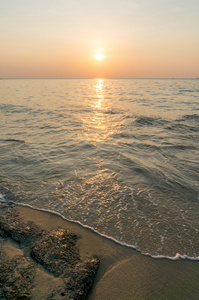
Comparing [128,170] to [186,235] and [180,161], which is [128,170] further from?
[186,235]

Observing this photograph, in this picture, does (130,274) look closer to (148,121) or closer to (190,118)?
(148,121)

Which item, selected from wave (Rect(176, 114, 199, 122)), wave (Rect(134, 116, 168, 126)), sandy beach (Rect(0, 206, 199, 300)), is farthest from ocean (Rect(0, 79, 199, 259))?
wave (Rect(176, 114, 199, 122))

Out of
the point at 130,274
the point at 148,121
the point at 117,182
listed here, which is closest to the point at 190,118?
the point at 148,121

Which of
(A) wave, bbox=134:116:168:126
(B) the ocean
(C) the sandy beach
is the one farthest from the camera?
(A) wave, bbox=134:116:168:126

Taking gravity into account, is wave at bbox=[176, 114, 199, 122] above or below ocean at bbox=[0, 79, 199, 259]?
above

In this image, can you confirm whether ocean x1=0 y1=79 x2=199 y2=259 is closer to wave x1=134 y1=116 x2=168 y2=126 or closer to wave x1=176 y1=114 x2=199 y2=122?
wave x1=134 y1=116 x2=168 y2=126

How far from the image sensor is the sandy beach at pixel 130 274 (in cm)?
243

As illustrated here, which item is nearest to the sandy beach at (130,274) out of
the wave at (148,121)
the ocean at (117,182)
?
the ocean at (117,182)

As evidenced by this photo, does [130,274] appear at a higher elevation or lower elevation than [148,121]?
lower

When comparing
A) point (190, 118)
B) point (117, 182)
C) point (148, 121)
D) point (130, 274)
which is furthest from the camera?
point (190, 118)

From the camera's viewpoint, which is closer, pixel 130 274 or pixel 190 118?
pixel 130 274

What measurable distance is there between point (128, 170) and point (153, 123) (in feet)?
27.0

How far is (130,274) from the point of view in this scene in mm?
2713

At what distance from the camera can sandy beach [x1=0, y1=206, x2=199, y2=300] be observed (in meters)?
2.43
